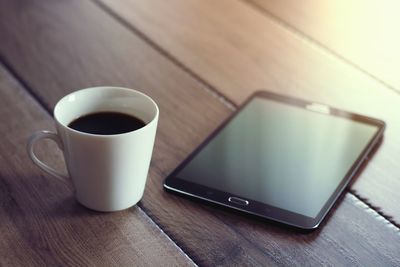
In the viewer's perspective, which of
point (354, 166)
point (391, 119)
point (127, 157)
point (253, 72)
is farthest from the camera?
point (253, 72)

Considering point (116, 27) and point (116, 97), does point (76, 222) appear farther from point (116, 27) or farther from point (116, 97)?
point (116, 27)

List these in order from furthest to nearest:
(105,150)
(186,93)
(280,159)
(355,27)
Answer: (355,27) → (186,93) → (280,159) → (105,150)

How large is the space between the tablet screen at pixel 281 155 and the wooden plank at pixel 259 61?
0.04 m

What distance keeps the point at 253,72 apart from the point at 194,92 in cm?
11

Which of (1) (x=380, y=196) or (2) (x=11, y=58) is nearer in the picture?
(1) (x=380, y=196)

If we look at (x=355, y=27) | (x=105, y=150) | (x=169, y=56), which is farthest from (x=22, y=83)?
(x=355, y=27)

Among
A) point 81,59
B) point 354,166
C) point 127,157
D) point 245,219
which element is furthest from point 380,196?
point 81,59

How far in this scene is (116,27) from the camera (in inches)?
39.6

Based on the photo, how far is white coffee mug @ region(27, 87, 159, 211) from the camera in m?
0.56

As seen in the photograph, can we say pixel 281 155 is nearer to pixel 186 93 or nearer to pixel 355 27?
pixel 186 93

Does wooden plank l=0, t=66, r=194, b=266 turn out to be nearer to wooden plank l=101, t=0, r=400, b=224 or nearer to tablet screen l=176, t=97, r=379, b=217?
tablet screen l=176, t=97, r=379, b=217

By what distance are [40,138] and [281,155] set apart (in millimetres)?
292

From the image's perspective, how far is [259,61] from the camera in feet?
3.06

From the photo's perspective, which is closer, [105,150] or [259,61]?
[105,150]
